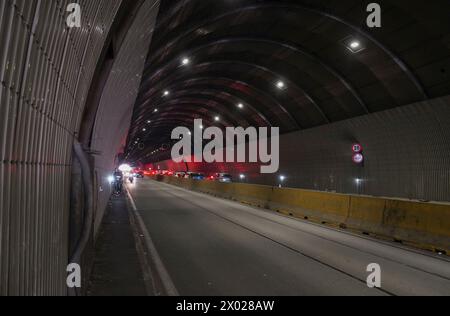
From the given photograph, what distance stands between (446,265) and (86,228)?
A: 7538 millimetres

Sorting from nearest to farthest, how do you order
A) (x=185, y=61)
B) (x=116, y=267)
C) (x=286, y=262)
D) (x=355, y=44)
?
1. (x=116, y=267)
2. (x=286, y=262)
3. (x=355, y=44)
4. (x=185, y=61)

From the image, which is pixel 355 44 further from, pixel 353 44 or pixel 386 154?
pixel 386 154

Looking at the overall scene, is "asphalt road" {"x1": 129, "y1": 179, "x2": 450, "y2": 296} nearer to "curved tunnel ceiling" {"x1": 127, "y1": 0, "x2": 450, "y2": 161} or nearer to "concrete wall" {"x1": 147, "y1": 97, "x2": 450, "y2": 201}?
"curved tunnel ceiling" {"x1": 127, "y1": 0, "x2": 450, "y2": 161}

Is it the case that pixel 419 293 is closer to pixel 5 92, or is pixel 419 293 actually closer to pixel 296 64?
pixel 5 92

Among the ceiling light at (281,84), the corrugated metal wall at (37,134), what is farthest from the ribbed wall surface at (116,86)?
the ceiling light at (281,84)

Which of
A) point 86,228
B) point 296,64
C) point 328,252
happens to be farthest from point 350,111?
point 86,228

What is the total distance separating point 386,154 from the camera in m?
25.3

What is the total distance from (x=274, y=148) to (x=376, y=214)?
92.9 ft

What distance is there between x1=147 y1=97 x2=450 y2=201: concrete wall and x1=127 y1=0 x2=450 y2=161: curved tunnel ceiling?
6.07ft

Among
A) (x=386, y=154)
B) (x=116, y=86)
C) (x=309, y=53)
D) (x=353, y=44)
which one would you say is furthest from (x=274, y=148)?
(x=116, y=86)

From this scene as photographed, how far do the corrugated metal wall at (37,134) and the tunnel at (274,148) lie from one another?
0.07ft

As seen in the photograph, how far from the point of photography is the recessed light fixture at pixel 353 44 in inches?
926

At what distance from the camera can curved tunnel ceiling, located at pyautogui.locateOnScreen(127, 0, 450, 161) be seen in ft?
65.5

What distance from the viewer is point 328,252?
10.4m
